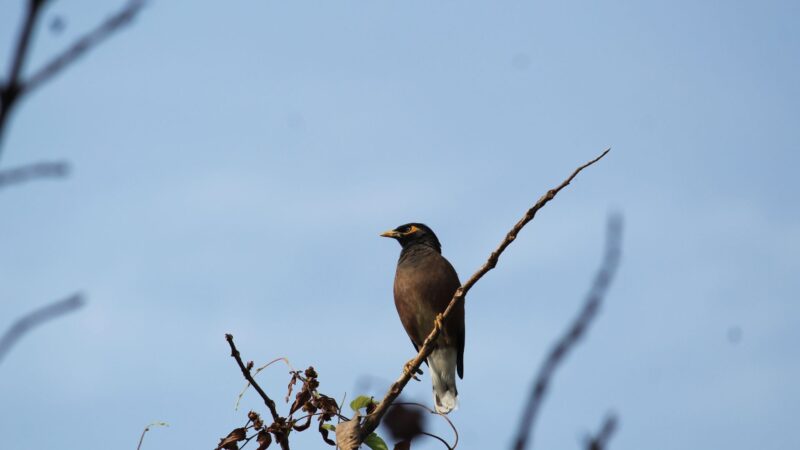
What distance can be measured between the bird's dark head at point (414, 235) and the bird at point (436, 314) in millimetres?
530

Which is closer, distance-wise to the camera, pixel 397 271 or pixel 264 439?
pixel 264 439

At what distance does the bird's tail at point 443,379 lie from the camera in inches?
225

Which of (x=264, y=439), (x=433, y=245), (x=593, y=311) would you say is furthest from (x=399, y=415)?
(x=433, y=245)

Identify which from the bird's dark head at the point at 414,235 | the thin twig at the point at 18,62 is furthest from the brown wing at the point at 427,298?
the thin twig at the point at 18,62

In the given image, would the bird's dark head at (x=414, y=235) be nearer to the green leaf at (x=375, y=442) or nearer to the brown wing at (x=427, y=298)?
the brown wing at (x=427, y=298)

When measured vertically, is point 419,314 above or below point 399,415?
above

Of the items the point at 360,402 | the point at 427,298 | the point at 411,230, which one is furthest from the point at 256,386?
the point at 411,230

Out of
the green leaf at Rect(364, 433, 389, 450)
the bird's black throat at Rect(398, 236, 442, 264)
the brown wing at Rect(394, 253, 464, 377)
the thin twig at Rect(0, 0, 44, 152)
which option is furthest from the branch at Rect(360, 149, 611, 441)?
the bird's black throat at Rect(398, 236, 442, 264)

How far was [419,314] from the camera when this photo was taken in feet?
18.9

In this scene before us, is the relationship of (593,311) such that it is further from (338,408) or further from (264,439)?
(338,408)

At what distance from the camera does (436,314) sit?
5668 millimetres

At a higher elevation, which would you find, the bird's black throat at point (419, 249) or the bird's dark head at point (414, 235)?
the bird's dark head at point (414, 235)

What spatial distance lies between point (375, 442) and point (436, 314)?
290 centimetres

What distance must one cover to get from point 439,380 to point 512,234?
3089 mm
